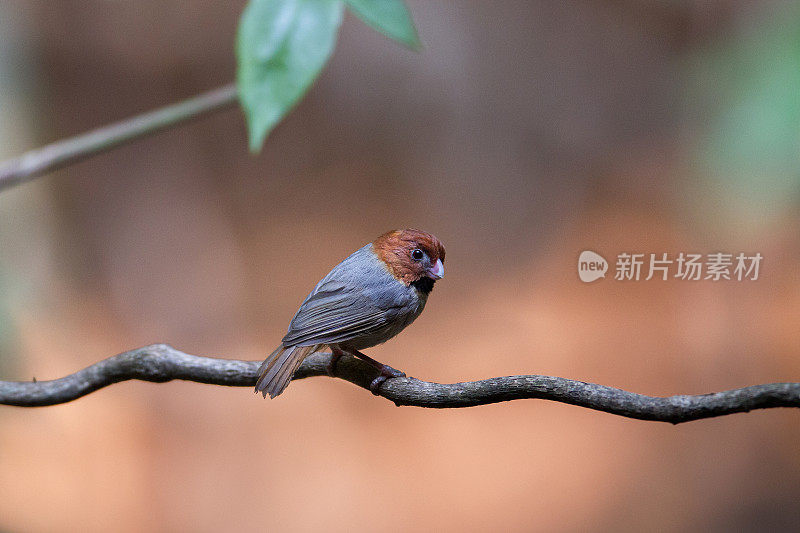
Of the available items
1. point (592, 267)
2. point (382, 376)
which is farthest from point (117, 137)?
point (592, 267)

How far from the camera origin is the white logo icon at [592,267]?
1201mm

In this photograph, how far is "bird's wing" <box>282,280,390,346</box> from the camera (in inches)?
32.3

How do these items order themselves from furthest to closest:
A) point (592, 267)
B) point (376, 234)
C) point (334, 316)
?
point (376, 234) → point (592, 267) → point (334, 316)

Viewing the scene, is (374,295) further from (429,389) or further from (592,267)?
(592,267)

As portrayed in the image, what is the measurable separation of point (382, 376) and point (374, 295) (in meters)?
0.10

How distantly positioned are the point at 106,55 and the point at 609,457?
1813mm

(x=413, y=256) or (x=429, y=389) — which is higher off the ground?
(x=413, y=256)

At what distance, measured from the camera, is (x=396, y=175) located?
6.38ft

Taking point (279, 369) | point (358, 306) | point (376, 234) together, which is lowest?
point (279, 369)

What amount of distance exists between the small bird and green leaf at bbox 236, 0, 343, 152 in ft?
1.29

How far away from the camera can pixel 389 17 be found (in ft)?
1.59

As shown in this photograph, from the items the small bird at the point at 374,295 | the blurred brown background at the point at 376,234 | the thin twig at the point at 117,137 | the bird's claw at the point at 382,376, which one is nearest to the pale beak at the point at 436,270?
the small bird at the point at 374,295

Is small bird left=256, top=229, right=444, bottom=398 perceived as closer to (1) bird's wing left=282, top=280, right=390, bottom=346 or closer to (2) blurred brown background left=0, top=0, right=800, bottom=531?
(1) bird's wing left=282, top=280, right=390, bottom=346

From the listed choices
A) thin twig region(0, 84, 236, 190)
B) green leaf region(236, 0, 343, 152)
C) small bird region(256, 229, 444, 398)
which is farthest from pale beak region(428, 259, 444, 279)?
green leaf region(236, 0, 343, 152)
